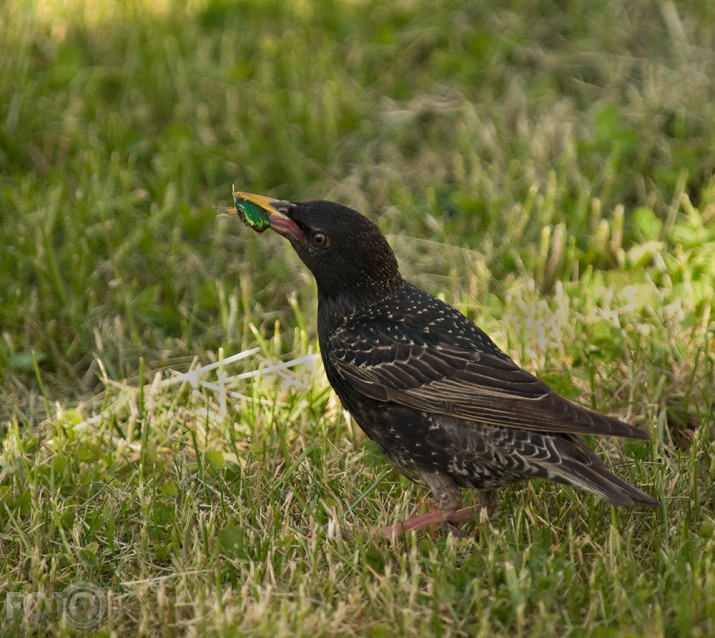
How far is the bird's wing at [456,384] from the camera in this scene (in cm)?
436

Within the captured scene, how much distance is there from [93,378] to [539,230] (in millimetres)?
2599

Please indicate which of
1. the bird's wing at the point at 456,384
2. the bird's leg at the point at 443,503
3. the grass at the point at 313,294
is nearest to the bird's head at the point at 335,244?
the bird's wing at the point at 456,384

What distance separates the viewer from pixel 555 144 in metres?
7.41

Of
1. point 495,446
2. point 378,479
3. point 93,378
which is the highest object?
point 495,446

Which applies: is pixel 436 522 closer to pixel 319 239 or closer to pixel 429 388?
pixel 429 388

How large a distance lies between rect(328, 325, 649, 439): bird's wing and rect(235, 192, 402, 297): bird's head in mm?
232

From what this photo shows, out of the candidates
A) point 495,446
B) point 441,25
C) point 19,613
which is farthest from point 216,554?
point 441,25

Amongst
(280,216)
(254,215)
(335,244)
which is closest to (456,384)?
(335,244)

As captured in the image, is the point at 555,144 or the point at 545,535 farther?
the point at 555,144

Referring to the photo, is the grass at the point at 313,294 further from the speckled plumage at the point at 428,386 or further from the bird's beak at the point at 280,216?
the bird's beak at the point at 280,216

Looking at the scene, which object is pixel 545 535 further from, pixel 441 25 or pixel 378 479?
pixel 441 25

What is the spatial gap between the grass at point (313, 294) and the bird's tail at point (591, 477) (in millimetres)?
138

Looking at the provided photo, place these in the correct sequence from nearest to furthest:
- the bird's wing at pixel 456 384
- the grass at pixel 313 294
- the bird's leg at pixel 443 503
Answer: the grass at pixel 313 294 → the bird's wing at pixel 456 384 → the bird's leg at pixel 443 503

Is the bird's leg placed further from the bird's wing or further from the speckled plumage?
the bird's wing
